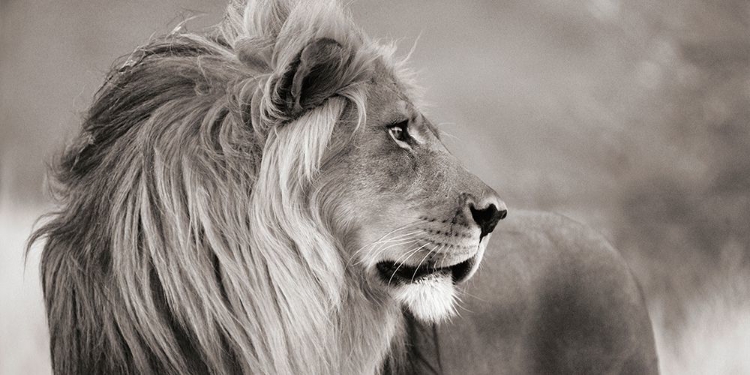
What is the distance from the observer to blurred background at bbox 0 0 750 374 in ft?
9.47

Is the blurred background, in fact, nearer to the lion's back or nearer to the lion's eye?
the lion's back

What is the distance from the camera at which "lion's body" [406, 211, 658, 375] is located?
2400 mm

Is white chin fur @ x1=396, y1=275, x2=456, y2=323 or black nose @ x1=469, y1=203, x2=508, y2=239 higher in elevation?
black nose @ x1=469, y1=203, x2=508, y2=239

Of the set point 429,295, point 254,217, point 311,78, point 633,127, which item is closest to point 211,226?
point 254,217

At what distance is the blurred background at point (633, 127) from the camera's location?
114 inches

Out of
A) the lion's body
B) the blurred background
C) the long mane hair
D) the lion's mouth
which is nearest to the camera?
the long mane hair

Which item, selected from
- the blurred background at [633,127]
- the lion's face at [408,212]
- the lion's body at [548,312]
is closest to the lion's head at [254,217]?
the lion's face at [408,212]

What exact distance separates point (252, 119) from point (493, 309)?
3.04 feet

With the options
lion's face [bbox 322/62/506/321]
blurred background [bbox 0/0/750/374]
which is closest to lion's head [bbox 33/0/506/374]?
lion's face [bbox 322/62/506/321]

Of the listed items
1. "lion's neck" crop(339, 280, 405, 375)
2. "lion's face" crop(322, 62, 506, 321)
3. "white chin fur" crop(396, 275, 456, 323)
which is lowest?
"lion's neck" crop(339, 280, 405, 375)

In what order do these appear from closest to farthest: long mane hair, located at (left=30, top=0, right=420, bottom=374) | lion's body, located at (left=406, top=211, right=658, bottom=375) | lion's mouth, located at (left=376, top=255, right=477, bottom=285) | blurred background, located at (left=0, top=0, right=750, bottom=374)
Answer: long mane hair, located at (left=30, top=0, right=420, bottom=374), lion's mouth, located at (left=376, top=255, right=477, bottom=285), lion's body, located at (left=406, top=211, right=658, bottom=375), blurred background, located at (left=0, top=0, right=750, bottom=374)

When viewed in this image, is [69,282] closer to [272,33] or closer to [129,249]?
[129,249]

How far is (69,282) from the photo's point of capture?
181 cm

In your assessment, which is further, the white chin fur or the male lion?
the white chin fur
